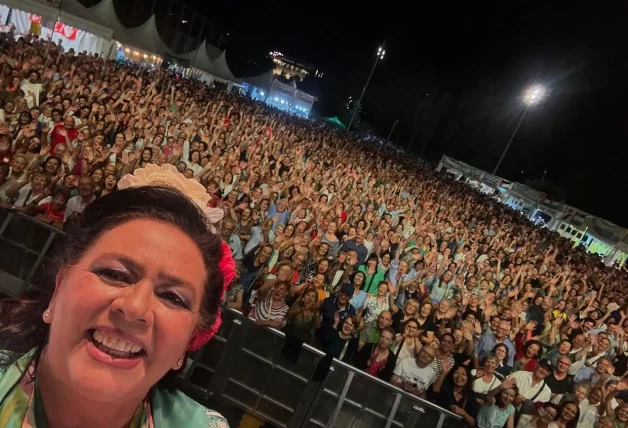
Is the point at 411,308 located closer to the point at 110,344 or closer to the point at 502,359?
the point at 502,359

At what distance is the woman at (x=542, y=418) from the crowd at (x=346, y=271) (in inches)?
0.6

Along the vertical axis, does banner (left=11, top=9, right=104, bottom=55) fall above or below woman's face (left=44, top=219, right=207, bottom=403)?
above

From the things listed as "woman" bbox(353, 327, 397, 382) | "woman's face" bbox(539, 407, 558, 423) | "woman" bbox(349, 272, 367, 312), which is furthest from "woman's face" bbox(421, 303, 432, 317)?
"woman's face" bbox(539, 407, 558, 423)

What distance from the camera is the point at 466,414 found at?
3523 mm

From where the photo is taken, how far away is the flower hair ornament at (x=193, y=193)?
4.12ft

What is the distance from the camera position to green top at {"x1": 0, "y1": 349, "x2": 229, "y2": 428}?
39.1 inches

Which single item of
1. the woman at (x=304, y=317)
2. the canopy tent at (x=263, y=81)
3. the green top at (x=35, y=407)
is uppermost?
the canopy tent at (x=263, y=81)

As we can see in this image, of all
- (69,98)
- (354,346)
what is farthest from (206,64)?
(354,346)

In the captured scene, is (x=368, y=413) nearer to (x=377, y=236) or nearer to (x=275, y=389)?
(x=275, y=389)

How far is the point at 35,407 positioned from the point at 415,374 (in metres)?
3.41

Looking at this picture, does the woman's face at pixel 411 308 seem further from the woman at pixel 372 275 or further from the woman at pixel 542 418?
the woman at pixel 542 418

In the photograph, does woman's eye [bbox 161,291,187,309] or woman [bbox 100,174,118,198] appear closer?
woman's eye [bbox 161,291,187,309]

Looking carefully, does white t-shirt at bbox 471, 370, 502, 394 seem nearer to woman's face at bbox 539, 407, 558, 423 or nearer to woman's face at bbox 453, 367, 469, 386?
woman's face at bbox 453, 367, 469, 386

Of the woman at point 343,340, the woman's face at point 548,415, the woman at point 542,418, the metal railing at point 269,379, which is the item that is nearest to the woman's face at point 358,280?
the woman at point 343,340
